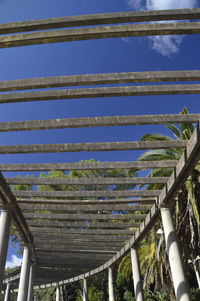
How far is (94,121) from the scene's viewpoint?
4.82 metres

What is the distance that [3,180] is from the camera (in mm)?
6176

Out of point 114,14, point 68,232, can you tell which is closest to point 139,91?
point 114,14

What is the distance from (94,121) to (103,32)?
169 centimetres

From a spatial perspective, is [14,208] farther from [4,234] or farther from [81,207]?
[81,207]

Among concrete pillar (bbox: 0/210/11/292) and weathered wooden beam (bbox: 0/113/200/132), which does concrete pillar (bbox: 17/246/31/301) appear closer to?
concrete pillar (bbox: 0/210/11/292)

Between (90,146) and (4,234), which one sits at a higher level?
(90,146)

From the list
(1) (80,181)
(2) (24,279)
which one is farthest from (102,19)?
(2) (24,279)

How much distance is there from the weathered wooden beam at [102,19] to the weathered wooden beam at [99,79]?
0.84m

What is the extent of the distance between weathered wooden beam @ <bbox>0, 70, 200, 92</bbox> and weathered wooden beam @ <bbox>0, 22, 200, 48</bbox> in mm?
615

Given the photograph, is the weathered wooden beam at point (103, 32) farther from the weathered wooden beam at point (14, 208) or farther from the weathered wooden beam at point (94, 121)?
the weathered wooden beam at point (14, 208)

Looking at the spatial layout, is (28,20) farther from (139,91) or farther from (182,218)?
(182,218)

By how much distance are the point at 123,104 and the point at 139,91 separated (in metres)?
2.06

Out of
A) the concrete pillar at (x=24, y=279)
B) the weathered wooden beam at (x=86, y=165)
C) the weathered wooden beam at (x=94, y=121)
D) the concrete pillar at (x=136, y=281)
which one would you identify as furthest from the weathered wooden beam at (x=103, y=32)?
the concrete pillar at (x=136, y=281)

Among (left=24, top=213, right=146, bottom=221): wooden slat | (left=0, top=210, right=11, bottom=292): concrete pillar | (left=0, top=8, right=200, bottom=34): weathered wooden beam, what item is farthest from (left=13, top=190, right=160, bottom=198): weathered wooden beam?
(left=0, top=8, right=200, bottom=34): weathered wooden beam
